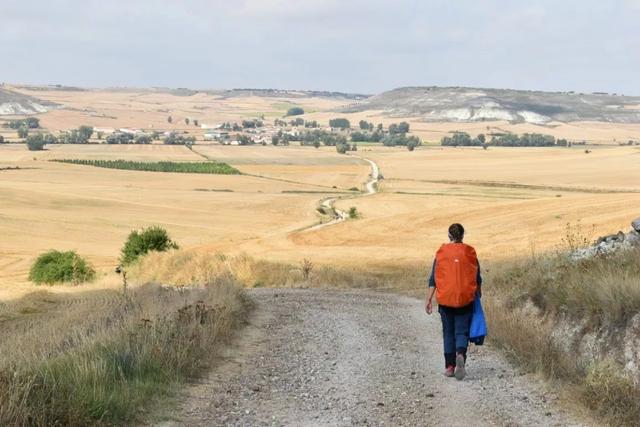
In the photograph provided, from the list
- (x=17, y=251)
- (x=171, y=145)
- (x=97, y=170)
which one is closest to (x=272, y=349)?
(x=17, y=251)

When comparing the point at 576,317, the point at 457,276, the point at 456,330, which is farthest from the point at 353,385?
the point at 576,317

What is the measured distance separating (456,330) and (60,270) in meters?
31.7

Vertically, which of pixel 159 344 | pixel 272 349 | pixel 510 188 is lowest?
pixel 510 188

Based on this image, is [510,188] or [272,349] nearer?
[272,349]

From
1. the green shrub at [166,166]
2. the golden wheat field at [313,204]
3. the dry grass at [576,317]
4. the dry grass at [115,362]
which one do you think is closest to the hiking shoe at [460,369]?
the dry grass at [576,317]

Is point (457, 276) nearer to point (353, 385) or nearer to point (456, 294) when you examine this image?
point (456, 294)

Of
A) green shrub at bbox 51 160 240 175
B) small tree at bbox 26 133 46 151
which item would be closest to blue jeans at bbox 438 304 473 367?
green shrub at bbox 51 160 240 175

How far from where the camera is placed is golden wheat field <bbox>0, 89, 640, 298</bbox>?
155ft

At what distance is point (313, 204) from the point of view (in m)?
83.9

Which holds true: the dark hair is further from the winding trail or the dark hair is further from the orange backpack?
the winding trail

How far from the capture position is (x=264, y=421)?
26.7ft

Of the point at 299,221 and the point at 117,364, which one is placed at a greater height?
the point at 117,364

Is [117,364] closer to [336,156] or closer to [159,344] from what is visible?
[159,344]

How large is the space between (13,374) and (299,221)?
64.0 metres
